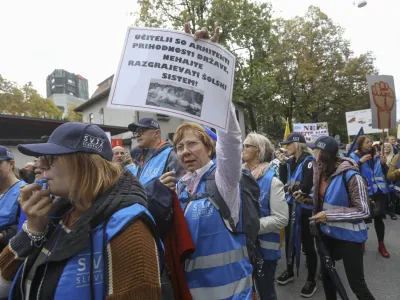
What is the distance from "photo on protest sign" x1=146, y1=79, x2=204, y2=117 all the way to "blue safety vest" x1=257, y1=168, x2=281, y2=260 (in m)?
1.83

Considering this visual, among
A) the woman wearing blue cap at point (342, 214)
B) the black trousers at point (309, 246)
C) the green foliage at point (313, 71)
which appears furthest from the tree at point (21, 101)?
the woman wearing blue cap at point (342, 214)

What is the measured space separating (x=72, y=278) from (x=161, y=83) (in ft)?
3.09

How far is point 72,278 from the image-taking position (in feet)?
3.98

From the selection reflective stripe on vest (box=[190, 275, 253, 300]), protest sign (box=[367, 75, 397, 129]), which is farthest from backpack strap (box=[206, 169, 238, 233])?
protest sign (box=[367, 75, 397, 129])

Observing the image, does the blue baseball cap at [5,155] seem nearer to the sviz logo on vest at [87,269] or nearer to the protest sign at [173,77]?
the protest sign at [173,77]

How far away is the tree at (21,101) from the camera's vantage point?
2844cm

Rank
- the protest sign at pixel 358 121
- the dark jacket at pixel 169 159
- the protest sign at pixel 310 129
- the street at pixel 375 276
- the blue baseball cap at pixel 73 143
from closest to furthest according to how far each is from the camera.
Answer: the blue baseball cap at pixel 73 143, the dark jacket at pixel 169 159, the street at pixel 375 276, the protest sign at pixel 310 129, the protest sign at pixel 358 121

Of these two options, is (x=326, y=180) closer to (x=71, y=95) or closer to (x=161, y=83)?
(x=161, y=83)

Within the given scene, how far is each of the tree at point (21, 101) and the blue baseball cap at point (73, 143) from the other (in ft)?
102

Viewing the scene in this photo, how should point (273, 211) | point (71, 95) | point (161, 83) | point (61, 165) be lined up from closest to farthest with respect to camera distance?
point (61, 165), point (161, 83), point (273, 211), point (71, 95)

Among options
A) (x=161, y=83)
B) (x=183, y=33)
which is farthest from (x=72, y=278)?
(x=183, y=33)

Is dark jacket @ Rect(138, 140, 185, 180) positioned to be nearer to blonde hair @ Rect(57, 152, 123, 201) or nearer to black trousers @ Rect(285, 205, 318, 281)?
blonde hair @ Rect(57, 152, 123, 201)

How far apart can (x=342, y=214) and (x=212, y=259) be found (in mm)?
1606

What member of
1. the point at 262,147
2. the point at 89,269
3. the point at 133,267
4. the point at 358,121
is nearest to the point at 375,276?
the point at 262,147
